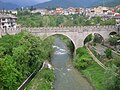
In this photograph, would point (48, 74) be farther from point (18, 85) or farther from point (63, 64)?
point (63, 64)

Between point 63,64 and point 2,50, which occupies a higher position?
point 2,50

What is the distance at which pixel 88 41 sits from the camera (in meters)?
A: 47.5

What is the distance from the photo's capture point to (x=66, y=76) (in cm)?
3075

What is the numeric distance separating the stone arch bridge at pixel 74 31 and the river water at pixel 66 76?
3.10 m

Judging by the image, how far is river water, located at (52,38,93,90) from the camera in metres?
26.8

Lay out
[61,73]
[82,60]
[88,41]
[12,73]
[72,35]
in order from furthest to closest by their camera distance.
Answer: [88,41] → [72,35] → [82,60] → [61,73] → [12,73]

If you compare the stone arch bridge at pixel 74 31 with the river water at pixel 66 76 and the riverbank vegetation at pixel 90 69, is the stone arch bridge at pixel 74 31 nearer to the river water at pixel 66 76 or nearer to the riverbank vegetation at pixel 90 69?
the river water at pixel 66 76

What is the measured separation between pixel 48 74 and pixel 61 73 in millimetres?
3783

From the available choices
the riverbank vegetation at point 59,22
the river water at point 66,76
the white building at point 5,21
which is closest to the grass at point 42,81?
the river water at point 66,76

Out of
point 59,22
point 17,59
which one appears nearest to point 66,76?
point 17,59

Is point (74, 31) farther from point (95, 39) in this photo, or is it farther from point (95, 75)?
point (95, 75)

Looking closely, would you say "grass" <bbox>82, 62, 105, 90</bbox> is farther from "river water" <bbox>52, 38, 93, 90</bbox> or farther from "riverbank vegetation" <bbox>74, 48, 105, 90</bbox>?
"river water" <bbox>52, 38, 93, 90</bbox>

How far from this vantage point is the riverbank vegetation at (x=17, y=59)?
21.2 meters

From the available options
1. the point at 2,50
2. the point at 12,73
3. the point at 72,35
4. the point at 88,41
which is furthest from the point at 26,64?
the point at 88,41
